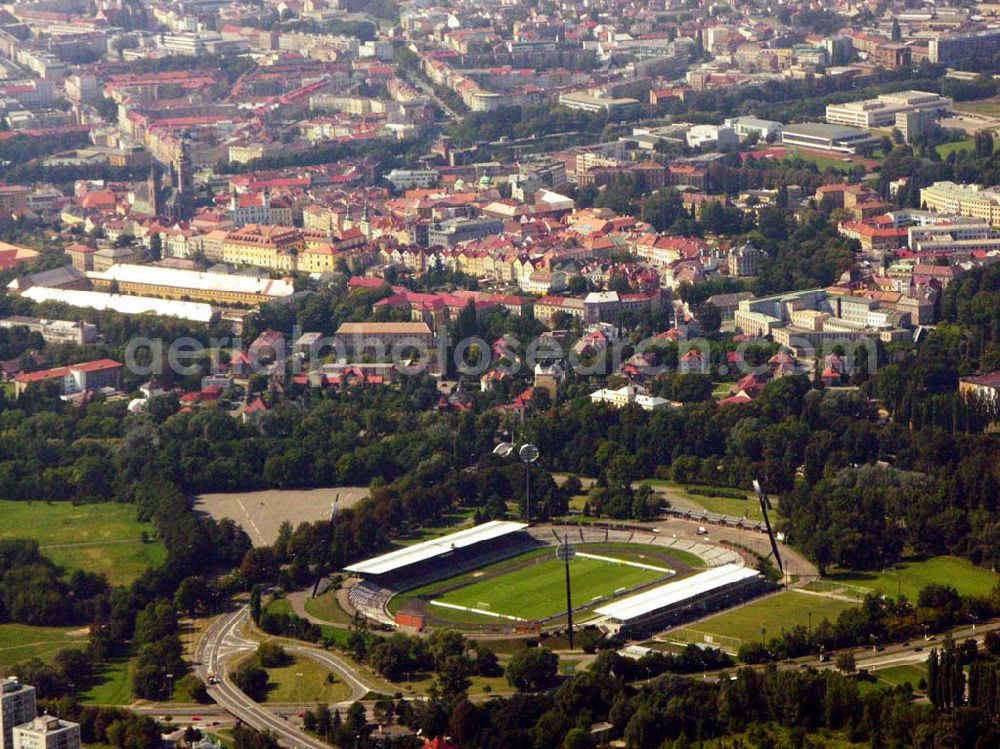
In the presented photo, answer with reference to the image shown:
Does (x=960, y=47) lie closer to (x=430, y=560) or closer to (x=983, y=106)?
(x=983, y=106)

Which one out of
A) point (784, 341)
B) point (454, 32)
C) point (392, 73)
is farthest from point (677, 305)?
point (454, 32)

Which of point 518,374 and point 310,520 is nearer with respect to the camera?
point 310,520

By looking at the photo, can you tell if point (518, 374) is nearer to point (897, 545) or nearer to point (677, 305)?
point (677, 305)

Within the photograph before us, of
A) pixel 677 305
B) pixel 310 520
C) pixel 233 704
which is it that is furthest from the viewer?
pixel 677 305

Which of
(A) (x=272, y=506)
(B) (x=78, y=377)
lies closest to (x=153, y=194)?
(B) (x=78, y=377)

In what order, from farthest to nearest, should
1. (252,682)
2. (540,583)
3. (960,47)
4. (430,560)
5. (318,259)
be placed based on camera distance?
(960,47) → (318,259) → (430,560) → (540,583) → (252,682)

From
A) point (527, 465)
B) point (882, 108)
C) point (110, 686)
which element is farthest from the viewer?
point (882, 108)

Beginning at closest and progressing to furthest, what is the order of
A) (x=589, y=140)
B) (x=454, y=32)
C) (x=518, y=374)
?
1. (x=518, y=374)
2. (x=589, y=140)
3. (x=454, y=32)

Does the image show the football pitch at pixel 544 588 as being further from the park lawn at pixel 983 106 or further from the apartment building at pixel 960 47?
the apartment building at pixel 960 47
